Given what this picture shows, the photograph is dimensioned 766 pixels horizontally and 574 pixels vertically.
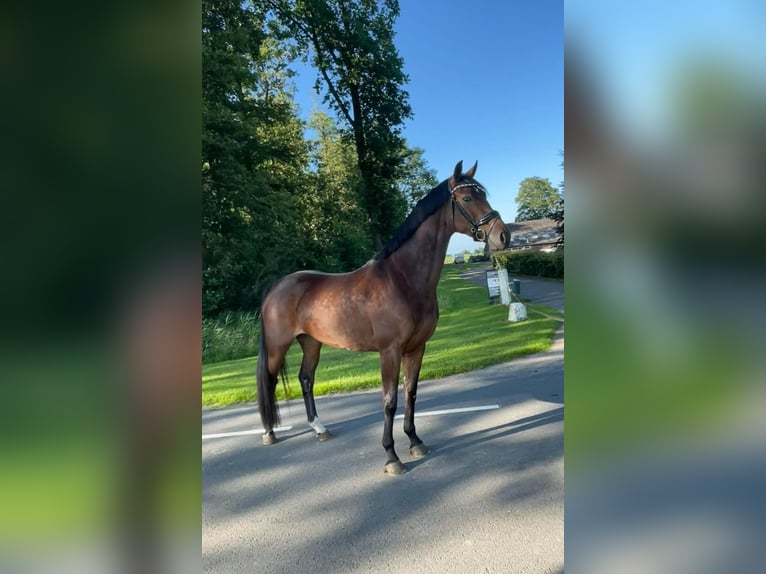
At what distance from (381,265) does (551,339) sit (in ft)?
17.2

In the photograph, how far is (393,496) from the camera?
2611mm

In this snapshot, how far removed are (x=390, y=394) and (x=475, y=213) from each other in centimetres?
155

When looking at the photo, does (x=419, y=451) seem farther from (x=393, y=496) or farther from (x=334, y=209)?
(x=334, y=209)

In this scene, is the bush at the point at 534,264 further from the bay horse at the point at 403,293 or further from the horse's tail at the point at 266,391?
the horse's tail at the point at 266,391

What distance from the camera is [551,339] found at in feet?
23.7

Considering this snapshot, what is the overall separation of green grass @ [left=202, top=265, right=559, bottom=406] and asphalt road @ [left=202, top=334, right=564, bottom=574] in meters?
1.19

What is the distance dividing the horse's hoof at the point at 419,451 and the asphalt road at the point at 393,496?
0.07 m

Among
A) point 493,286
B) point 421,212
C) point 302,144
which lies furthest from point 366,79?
point 421,212

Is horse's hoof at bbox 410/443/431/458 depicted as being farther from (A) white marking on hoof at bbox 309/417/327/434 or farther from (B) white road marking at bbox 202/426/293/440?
(B) white road marking at bbox 202/426/293/440

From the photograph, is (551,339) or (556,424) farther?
(551,339)
